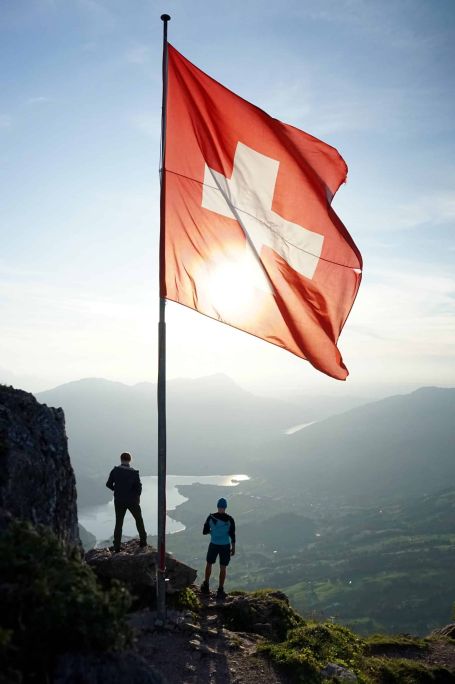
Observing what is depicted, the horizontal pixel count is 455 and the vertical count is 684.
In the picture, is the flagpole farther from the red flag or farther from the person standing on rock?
the person standing on rock

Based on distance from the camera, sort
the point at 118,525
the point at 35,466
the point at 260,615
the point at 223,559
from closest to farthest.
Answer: the point at 35,466 < the point at 260,615 < the point at 118,525 < the point at 223,559

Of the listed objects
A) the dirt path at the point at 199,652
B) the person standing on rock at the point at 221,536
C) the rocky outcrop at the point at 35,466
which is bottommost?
the dirt path at the point at 199,652

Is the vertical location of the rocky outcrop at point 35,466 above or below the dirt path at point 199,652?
above

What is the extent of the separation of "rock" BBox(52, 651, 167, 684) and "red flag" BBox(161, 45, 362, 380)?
24.4ft

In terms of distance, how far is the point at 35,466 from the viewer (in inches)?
391

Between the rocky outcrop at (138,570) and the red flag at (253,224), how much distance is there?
8118 millimetres

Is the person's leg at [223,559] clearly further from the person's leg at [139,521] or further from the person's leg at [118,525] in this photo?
the person's leg at [118,525]

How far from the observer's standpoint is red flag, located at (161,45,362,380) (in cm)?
1155

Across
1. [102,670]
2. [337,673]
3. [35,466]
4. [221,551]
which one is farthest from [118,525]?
[102,670]

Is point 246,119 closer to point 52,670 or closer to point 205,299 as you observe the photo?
point 205,299

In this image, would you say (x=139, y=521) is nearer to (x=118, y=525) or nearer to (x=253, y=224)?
(x=118, y=525)

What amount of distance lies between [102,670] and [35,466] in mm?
5147

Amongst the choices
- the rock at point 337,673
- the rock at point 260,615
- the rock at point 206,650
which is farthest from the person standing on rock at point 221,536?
the rock at point 337,673

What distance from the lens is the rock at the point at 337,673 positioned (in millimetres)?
11578
